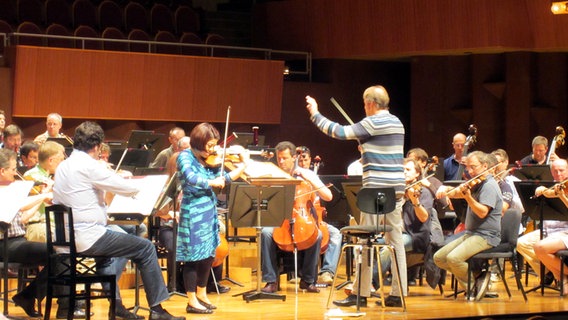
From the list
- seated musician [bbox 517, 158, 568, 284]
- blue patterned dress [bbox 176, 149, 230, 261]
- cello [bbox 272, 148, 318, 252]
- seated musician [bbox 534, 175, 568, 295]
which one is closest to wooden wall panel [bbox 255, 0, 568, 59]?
seated musician [bbox 517, 158, 568, 284]

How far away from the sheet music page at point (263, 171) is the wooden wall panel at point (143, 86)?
5984 mm

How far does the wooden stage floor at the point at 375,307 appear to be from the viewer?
6.70m

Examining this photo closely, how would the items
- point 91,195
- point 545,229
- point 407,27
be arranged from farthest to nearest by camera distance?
point 407,27
point 545,229
point 91,195

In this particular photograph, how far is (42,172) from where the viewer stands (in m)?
7.02

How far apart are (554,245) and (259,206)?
232 centimetres

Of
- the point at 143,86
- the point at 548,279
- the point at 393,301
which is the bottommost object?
the point at 393,301

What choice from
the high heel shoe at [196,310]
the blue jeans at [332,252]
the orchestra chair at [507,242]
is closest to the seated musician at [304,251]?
the blue jeans at [332,252]

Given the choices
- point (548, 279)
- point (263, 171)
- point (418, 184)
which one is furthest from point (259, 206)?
point (548, 279)

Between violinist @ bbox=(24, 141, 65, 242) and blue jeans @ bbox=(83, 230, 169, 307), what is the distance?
2.94 ft

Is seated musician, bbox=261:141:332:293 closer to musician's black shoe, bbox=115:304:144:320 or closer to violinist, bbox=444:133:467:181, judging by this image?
musician's black shoe, bbox=115:304:144:320

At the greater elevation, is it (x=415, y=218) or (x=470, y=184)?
(x=470, y=184)

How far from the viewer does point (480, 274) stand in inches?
303

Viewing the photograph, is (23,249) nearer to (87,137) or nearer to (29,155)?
(87,137)

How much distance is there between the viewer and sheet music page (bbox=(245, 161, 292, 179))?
7.00 meters
